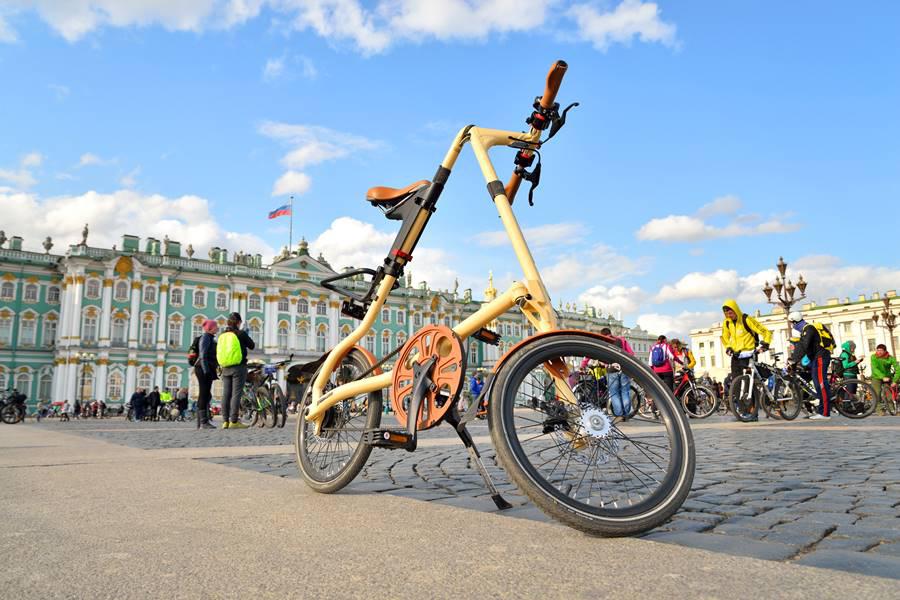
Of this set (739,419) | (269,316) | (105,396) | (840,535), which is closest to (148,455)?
(840,535)

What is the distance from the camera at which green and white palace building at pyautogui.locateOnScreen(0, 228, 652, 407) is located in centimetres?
4741

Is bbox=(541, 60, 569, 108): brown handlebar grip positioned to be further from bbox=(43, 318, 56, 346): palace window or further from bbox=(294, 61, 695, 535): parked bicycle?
bbox=(43, 318, 56, 346): palace window

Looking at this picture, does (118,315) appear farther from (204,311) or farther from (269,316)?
(269,316)

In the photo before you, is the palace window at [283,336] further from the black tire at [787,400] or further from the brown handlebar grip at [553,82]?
the brown handlebar grip at [553,82]

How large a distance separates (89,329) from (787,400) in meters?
50.3

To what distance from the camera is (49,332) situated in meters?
49.0

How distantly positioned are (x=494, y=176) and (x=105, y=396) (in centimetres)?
5248

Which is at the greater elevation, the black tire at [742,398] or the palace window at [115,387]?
the palace window at [115,387]

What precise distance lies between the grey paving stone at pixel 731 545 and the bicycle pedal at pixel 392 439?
951 mm

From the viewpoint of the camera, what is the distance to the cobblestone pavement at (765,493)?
1.75 metres

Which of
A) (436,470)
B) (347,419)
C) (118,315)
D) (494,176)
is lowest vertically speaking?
(436,470)

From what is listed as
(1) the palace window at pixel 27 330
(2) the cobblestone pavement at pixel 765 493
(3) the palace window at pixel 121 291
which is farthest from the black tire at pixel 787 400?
(1) the palace window at pixel 27 330

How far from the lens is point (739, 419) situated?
31.8ft

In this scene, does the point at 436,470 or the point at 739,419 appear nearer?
the point at 436,470
